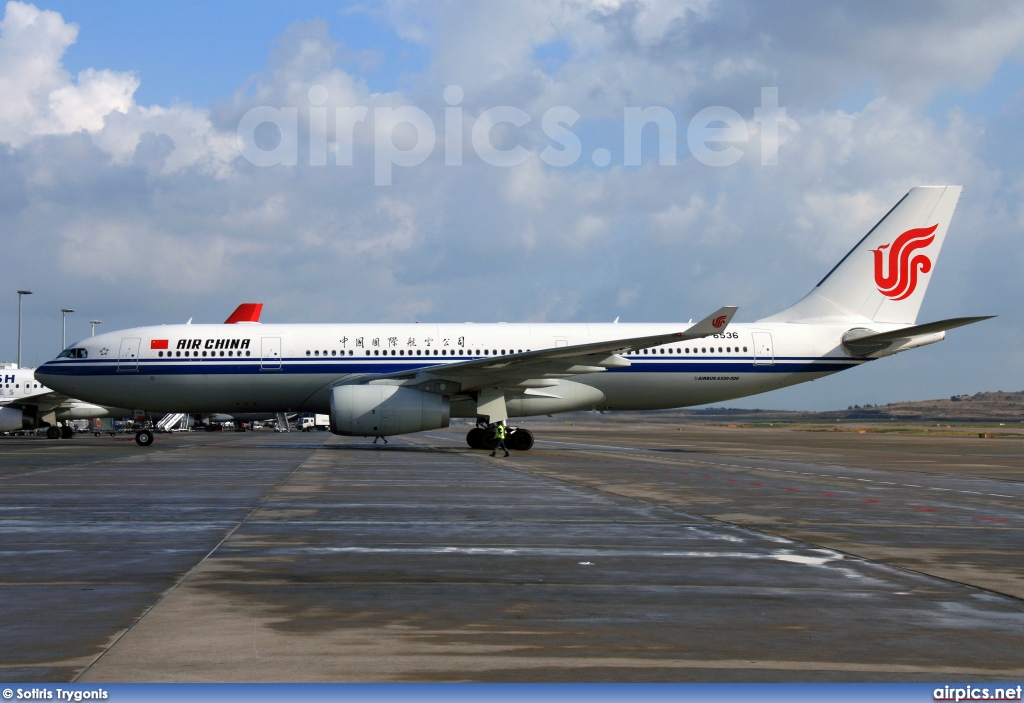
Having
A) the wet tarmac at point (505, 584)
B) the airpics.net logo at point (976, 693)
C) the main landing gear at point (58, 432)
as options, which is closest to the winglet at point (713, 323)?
the wet tarmac at point (505, 584)

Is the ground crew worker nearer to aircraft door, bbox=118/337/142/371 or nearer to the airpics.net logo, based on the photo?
aircraft door, bbox=118/337/142/371

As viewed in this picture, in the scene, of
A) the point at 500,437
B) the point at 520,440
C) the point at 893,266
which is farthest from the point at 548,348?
the point at 893,266

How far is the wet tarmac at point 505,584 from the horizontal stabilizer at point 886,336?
1297 cm

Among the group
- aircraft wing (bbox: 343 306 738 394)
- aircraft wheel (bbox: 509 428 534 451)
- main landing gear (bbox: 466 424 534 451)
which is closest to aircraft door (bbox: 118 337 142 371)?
aircraft wing (bbox: 343 306 738 394)

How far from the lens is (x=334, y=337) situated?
3036 cm

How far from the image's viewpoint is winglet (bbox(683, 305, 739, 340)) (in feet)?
80.4

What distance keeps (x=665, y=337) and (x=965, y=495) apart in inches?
398

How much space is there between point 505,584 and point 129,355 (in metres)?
26.4

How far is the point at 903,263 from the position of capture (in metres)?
31.5

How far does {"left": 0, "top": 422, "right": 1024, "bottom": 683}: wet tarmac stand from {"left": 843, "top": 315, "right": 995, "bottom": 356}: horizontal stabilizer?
13.0 meters

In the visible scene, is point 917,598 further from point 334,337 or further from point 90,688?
point 334,337

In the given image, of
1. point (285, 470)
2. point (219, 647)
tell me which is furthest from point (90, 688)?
point (285, 470)

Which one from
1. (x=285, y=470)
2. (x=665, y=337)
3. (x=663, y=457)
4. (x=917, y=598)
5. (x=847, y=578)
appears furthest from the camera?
(x=663, y=457)

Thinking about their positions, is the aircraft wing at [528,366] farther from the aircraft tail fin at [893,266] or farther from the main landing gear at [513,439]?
the aircraft tail fin at [893,266]
